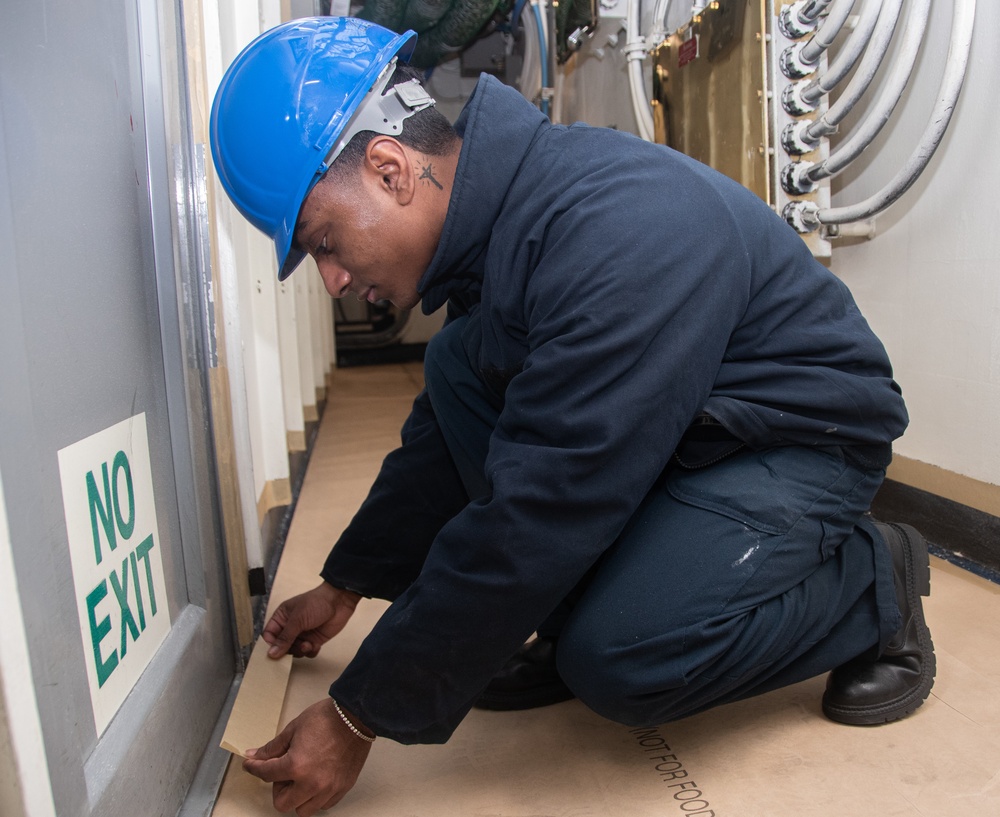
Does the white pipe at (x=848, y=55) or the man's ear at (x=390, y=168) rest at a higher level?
the white pipe at (x=848, y=55)

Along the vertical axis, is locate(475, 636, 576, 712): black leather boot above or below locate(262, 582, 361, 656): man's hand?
below

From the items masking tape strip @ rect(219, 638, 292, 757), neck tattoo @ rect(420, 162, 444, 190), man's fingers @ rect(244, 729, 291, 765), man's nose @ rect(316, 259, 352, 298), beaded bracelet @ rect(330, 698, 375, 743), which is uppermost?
neck tattoo @ rect(420, 162, 444, 190)

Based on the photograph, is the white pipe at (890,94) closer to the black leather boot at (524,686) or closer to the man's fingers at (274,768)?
the black leather boot at (524,686)

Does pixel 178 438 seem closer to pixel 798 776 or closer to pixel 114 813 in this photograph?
pixel 114 813

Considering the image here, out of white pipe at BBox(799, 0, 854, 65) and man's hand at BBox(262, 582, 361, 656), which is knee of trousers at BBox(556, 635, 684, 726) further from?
white pipe at BBox(799, 0, 854, 65)

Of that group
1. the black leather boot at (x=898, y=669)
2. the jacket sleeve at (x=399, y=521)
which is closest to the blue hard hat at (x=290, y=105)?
the jacket sleeve at (x=399, y=521)

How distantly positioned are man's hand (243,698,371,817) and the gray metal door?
0.11m

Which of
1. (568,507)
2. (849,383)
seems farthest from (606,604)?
(849,383)

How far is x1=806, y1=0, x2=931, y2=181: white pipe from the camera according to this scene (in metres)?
1.30

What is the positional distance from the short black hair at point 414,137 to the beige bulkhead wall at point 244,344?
234 mm

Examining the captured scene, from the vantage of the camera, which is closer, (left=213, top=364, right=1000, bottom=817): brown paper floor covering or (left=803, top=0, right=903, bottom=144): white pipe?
(left=213, top=364, right=1000, bottom=817): brown paper floor covering

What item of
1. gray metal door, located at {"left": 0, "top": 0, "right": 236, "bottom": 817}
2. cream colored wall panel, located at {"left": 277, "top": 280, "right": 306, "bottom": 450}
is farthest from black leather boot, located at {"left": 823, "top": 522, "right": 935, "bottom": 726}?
cream colored wall panel, located at {"left": 277, "top": 280, "right": 306, "bottom": 450}

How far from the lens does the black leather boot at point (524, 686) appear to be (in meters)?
0.99

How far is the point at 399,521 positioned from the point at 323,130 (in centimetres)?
51
